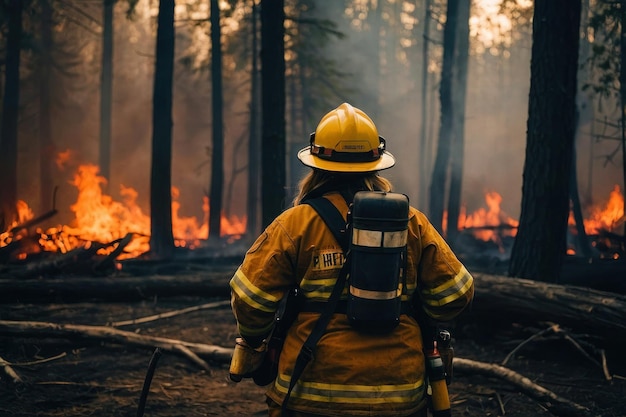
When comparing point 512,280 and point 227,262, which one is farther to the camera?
point 227,262

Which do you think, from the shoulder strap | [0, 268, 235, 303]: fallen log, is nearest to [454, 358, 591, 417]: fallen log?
the shoulder strap

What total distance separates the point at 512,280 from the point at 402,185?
37.9 meters

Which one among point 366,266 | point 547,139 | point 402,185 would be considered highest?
point 547,139

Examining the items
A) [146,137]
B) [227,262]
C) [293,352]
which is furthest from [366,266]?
[146,137]

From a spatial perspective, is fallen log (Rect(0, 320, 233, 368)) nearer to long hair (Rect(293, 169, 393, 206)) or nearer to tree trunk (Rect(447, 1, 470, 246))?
long hair (Rect(293, 169, 393, 206))

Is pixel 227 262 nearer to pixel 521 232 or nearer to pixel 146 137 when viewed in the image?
pixel 521 232

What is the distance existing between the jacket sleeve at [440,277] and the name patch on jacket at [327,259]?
44 cm

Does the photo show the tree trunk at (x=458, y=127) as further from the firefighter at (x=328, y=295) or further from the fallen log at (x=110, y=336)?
the firefighter at (x=328, y=295)

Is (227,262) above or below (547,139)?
below

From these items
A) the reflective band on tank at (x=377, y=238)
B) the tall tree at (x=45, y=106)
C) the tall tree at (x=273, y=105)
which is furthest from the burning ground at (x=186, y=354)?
the tall tree at (x=45, y=106)

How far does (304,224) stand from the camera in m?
3.01

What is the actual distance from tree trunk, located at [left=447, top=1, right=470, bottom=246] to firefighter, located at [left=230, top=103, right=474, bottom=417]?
18.5 meters

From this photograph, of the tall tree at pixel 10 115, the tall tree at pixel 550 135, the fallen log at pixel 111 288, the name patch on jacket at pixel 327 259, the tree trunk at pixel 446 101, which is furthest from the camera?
the tree trunk at pixel 446 101

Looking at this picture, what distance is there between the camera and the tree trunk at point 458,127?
72.6 ft
